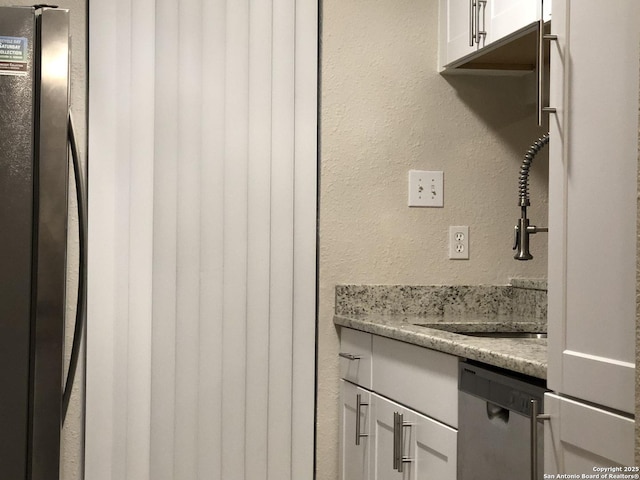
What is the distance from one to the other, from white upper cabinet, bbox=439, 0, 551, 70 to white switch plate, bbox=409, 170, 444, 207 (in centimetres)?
36

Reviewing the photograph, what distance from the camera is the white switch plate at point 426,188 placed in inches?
111

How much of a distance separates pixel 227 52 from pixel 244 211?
19.7 inches

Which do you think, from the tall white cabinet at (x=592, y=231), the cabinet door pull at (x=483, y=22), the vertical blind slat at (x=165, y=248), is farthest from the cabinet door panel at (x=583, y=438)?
the vertical blind slat at (x=165, y=248)

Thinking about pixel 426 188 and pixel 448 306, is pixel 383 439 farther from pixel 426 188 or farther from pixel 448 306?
pixel 426 188

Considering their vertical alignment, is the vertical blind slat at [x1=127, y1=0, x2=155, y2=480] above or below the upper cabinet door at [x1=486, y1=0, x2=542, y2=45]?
below

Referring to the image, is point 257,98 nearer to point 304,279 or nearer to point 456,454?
point 304,279

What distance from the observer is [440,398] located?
197 centimetres

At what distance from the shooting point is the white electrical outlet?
2836mm

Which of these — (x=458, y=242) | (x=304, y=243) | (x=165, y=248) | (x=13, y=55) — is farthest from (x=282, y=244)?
(x=13, y=55)

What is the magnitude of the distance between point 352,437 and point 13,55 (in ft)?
4.84

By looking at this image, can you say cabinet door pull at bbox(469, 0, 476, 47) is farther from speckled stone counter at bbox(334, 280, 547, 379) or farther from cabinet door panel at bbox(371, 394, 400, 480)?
cabinet door panel at bbox(371, 394, 400, 480)

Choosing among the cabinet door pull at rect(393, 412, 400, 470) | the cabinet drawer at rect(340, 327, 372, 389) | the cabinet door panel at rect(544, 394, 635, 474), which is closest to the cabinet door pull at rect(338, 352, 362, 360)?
the cabinet drawer at rect(340, 327, 372, 389)

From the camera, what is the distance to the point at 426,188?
2.81m

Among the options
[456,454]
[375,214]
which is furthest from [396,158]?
[456,454]
